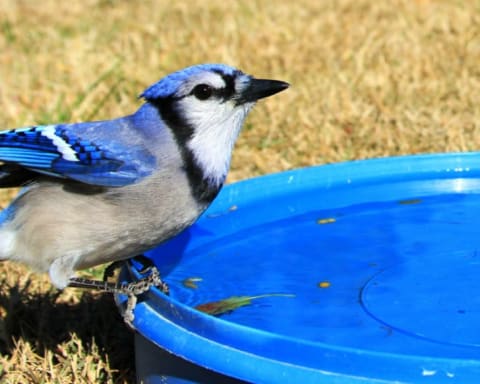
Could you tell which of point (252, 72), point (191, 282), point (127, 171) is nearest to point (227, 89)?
point (127, 171)

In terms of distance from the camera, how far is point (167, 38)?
6.68m

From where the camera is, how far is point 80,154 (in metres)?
3.35

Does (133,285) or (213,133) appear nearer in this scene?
(133,285)

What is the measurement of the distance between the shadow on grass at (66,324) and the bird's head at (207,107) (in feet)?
2.51

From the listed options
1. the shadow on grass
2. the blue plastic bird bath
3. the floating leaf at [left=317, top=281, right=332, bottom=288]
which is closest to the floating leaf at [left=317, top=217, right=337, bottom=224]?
the blue plastic bird bath

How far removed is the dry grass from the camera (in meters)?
3.75

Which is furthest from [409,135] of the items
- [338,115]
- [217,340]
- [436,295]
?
[217,340]

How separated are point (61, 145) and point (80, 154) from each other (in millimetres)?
84

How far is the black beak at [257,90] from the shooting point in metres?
3.35

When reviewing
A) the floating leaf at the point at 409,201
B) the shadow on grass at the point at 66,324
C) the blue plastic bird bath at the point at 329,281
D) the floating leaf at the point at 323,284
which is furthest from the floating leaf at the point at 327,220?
the shadow on grass at the point at 66,324

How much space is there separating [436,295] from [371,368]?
84 centimetres

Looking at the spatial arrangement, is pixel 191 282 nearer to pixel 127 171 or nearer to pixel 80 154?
pixel 127 171

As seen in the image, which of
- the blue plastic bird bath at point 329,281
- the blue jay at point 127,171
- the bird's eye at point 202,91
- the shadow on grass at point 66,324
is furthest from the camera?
the shadow on grass at point 66,324

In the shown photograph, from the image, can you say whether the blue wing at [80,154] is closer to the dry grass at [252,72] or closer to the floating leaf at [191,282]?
the floating leaf at [191,282]
